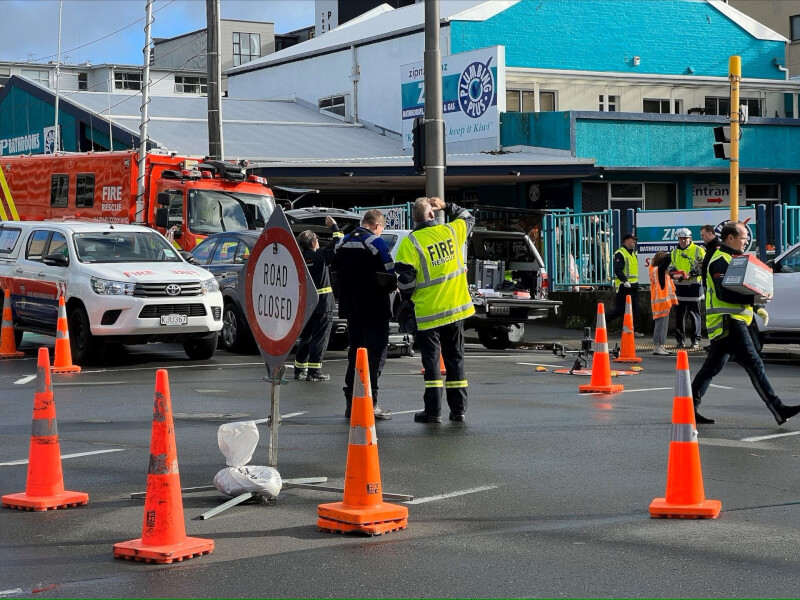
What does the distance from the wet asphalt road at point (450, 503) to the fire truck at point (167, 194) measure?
7.99 meters

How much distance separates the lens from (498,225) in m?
19.8

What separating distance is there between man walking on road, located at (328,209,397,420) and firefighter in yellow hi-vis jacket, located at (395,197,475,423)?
10.7 inches

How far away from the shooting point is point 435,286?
36.0 feet

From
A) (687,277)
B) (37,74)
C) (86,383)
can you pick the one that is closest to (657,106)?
(687,277)

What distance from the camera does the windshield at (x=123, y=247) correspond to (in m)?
17.2

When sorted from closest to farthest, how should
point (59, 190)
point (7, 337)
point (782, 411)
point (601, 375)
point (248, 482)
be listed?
1. point (248, 482)
2. point (782, 411)
3. point (601, 375)
4. point (7, 337)
5. point (59, 190)

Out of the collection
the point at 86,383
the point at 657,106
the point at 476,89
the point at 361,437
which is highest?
the point at 476,89

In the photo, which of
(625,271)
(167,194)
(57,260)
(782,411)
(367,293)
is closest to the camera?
(782,411)

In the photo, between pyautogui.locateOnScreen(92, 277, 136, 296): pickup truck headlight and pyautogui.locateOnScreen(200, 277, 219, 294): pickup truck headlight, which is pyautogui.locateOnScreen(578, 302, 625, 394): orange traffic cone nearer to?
pyautogui.locateOnScreen(200, 277, 219, 294): pickup truck headlight

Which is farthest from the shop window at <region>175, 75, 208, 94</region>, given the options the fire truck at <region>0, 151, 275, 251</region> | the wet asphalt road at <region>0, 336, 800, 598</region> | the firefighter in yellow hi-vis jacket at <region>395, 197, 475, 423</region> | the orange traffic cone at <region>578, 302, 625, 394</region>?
the firefighter in yellow hi-vis jacket at <region>395, 197, 475, 423</region>

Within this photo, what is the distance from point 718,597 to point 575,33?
33550 mm

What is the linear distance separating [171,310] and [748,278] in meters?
8.10

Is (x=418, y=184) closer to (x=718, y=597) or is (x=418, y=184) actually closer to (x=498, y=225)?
(x=498, y=225)

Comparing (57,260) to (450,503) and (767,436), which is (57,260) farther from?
(450,503)
